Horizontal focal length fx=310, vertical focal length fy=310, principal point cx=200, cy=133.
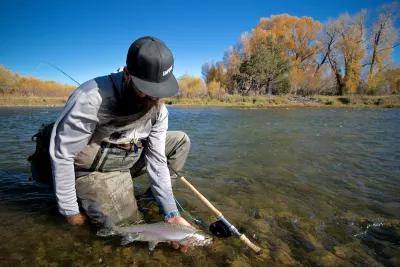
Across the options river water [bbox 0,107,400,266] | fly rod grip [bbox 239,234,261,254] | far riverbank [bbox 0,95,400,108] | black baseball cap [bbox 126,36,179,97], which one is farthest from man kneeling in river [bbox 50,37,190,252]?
far riverbank [bbox 0,95,400,108]

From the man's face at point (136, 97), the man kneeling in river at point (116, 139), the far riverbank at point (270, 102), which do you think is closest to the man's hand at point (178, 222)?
the man kneeling in river at point (116, 139)

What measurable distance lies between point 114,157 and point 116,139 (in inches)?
9.0

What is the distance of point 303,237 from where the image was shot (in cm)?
305

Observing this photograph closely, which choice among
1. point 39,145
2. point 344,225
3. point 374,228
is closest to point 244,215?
point 344,225

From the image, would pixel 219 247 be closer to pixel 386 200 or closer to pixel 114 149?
pixel 114 149

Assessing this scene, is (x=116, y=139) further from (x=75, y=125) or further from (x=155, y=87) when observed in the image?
(x=155, y=87)

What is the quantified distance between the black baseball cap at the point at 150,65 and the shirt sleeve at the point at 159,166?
699 millimetres

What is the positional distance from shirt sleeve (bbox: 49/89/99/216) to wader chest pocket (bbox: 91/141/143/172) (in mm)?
266

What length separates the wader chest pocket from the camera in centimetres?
301

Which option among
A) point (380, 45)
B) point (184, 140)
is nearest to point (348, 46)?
point (380, 45)

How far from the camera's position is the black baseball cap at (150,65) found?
2.32 m

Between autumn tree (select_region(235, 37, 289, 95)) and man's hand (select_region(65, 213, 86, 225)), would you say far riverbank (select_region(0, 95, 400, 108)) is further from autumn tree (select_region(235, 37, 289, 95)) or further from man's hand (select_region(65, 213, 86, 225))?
man's hand (select_region(65, 213, 86, 225))

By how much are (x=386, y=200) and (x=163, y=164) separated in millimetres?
2956

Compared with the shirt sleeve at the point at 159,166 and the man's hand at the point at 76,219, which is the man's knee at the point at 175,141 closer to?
the shirt sleeve at the point at 159,166
